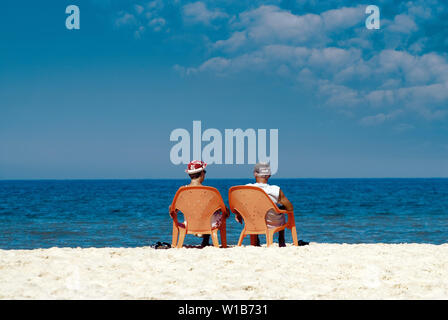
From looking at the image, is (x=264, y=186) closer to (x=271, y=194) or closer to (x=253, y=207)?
(x=271, y=194)

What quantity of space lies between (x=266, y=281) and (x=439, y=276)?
1847 millimetres

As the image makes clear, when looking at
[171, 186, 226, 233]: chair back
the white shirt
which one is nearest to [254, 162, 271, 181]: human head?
the white shirt

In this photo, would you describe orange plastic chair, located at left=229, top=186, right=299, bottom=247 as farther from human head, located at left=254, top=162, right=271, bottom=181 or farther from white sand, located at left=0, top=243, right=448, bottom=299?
white sand, located at left=0, top=243, right=448, bottom=299

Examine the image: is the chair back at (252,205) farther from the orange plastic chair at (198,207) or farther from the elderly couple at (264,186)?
the orange plastic chair at (198,207)

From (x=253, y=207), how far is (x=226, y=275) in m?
2.19

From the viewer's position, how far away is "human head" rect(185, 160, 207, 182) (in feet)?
23.0

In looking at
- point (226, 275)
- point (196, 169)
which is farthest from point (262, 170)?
point (226, 275)

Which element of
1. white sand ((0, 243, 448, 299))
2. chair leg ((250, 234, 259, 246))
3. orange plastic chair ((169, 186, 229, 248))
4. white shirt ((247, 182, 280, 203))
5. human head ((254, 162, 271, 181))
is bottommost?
chair leg ((250, 234, 259, 246))

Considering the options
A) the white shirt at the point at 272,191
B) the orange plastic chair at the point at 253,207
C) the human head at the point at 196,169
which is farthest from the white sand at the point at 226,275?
the human head at the point at 196,169

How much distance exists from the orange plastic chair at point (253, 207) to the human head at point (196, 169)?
0.51m

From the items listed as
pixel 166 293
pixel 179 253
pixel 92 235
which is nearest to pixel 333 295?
pixel 166 293

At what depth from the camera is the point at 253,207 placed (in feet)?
23.0

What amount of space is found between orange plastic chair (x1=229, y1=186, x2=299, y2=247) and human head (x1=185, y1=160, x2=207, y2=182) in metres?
0.51

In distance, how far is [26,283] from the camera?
4.54m
